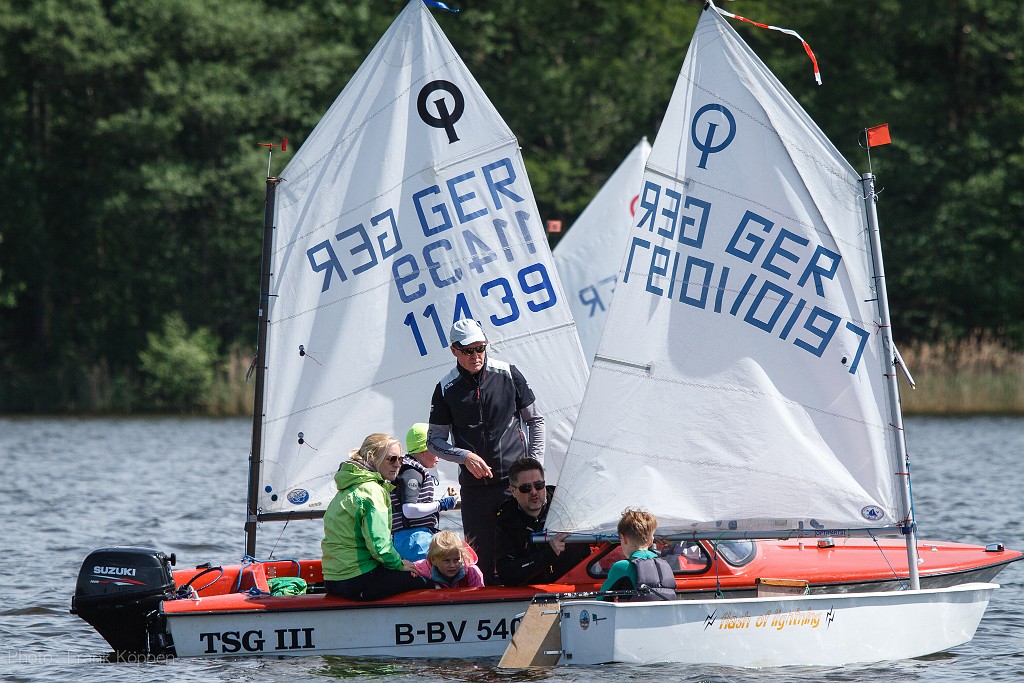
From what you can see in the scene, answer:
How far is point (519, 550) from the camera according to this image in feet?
29.2

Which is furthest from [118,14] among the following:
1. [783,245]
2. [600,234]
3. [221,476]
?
[783,245]

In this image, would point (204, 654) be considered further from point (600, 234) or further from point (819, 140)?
point (600, 234)

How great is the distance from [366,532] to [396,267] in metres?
2.74

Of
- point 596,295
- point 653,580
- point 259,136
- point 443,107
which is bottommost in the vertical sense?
point 653,580

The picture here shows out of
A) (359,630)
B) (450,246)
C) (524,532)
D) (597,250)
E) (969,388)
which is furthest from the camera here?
(969,388)

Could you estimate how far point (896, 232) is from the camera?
115ft

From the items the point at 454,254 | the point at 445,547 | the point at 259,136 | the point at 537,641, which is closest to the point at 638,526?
the point at 537,641

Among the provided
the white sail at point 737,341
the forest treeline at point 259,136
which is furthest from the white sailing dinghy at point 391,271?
the forest treeline at point 259,136

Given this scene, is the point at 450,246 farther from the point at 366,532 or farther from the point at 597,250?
the point at 597,250

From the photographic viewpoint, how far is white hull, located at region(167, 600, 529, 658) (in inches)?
347

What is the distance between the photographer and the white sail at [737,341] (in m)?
8.65

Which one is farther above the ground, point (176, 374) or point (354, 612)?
point (176, 374)

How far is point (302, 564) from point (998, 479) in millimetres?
11948

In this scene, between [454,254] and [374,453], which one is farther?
[454,254]
